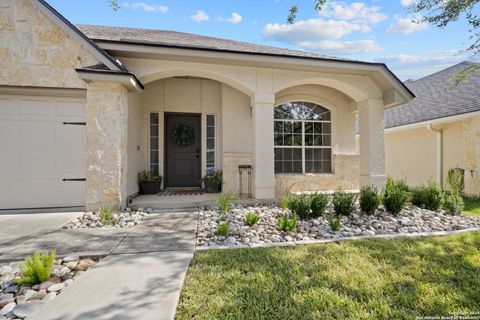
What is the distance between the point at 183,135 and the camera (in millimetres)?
7578

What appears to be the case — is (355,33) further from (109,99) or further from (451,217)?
(109,99)

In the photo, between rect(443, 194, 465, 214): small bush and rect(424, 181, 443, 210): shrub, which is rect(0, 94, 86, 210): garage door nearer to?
rect(424, 181, 443, 210): shrub

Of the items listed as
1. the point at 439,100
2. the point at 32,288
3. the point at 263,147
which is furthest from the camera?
the point at 439,100

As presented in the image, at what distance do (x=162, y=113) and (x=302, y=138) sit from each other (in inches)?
179

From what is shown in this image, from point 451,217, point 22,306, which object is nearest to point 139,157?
point 22,306

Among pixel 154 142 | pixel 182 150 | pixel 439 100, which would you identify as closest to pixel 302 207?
pixel 182 150

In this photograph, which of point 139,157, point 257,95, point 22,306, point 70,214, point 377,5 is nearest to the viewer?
point 22,306

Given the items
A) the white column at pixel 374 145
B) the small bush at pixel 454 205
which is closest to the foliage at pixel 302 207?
the white column at pixel 374 145

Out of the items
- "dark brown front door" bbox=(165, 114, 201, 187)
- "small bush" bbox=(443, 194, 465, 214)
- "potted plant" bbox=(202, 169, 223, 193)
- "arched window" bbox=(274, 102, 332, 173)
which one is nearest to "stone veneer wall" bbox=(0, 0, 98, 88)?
"dark brown front door" bbox=(165, 114, 201, 187)

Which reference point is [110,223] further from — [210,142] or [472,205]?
[472,205]

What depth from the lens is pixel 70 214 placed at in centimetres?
Answer: 474

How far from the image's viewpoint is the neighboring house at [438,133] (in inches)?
314

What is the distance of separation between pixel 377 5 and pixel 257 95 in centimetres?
408

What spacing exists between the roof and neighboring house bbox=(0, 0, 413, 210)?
12.5 ft
